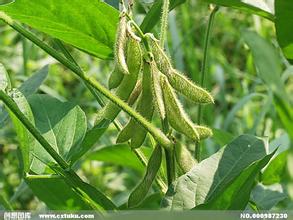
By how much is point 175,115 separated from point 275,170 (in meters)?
0.55

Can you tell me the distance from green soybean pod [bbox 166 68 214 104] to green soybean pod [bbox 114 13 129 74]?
9 centimetres

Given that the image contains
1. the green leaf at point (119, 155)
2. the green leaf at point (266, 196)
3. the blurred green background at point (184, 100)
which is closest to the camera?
the green leaf at point (266, 196)

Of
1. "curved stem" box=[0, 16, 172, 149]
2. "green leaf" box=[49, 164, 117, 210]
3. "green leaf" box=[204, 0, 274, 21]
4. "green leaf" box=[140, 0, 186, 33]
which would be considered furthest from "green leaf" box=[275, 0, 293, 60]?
"green leaf" box=[49, 164, 117, 210]

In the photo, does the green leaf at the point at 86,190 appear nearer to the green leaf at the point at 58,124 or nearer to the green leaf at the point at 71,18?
the green leaf at the point at 58,124

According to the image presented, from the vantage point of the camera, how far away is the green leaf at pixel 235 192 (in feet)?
3.76

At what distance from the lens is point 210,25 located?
1.60 m

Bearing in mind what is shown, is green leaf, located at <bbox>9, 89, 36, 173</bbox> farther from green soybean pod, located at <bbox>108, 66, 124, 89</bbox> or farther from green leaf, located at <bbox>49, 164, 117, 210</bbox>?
green soybean pod, located at <bbox>108, 66, 124, 89</bbox>

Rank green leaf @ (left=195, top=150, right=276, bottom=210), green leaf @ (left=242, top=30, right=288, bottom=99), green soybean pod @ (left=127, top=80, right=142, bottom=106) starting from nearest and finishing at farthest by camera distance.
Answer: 1. green leaf @ (left=242, top=30, right=288, bottom=99)
2. green leaf @ (left=195, top=150, right=276, bottom=210)
3. green soybean pod @ (left=127, top=80, right=142, bottom=106)

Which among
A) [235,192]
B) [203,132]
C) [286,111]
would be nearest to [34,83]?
[203,132]

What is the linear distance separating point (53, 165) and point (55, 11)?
0.98ft

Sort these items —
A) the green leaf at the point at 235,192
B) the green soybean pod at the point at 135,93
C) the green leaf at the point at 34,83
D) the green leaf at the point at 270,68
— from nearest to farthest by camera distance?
the green leaf at the point at 270,68 → the green leaf at the point at 235,192 → the green soybean pod at the point at 135,93 → the green leaf at the point at 34,83

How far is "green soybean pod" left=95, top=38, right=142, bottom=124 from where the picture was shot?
1.20 metres

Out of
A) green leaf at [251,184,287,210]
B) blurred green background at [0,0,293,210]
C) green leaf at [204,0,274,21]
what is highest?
green leaf at [204,0,274,21]

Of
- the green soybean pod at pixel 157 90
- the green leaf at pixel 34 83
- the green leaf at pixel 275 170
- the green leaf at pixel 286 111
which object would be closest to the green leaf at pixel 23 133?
the green soybean pod at pixel 157 90
